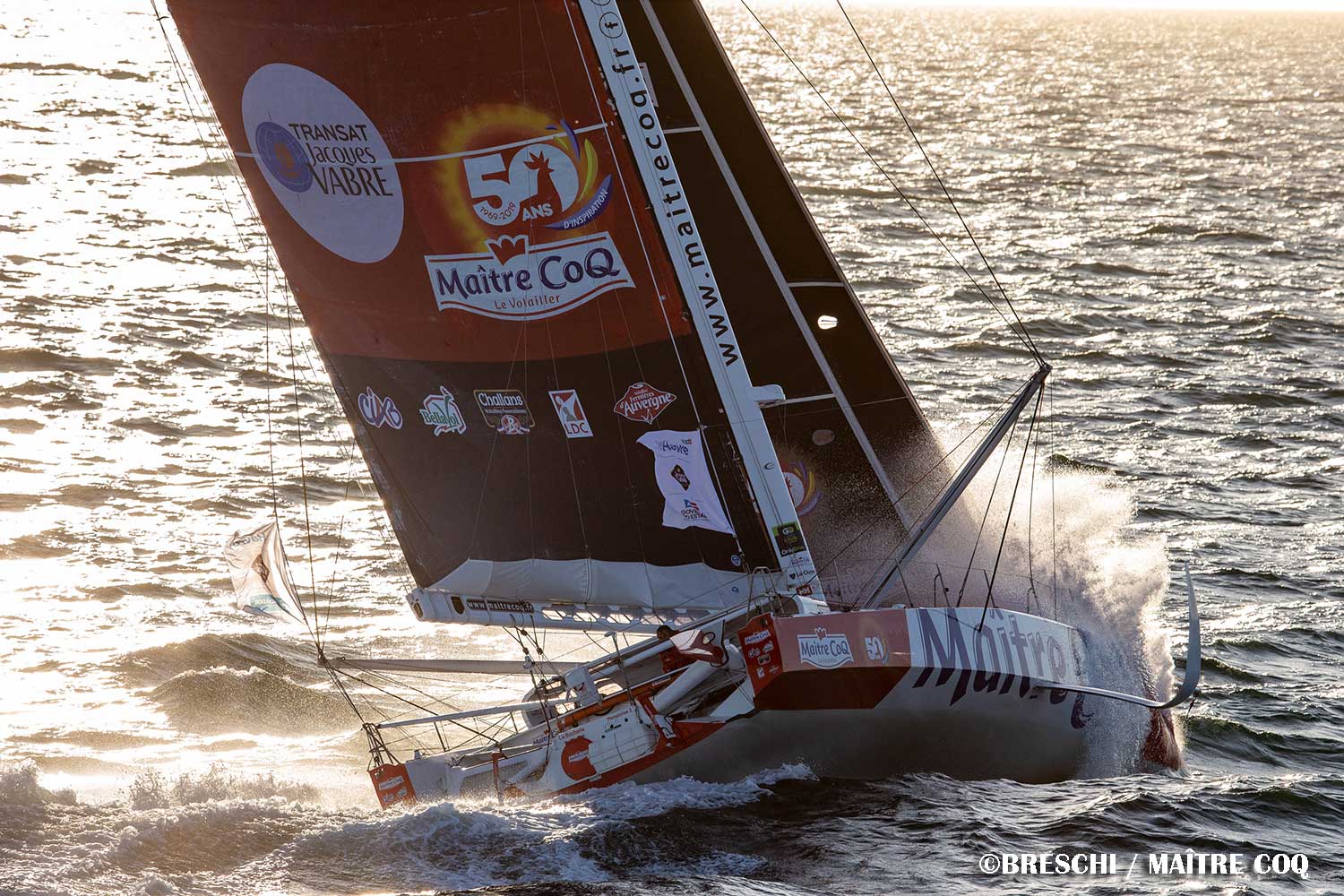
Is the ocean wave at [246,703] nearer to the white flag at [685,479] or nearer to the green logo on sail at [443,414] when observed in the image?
the green logo on sail at [443,414]

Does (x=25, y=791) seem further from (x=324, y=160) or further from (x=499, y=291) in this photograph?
(x=324, y=160)

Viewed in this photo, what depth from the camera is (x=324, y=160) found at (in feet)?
45.2

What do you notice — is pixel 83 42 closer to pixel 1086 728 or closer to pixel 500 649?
pixel 500 649

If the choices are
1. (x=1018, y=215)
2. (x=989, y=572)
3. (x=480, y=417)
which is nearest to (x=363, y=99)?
(x=480, y=417)

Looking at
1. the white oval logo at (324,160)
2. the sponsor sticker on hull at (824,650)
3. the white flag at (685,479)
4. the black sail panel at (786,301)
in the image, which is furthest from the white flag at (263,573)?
the black sail panel at (786,301)

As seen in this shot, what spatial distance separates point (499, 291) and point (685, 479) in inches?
89.0

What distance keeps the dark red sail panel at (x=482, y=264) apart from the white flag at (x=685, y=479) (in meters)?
0.09

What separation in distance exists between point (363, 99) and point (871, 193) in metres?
31.9

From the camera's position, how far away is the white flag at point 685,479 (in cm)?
1338

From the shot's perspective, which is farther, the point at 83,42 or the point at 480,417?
the point at 83,42

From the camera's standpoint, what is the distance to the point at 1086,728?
14.6 metres

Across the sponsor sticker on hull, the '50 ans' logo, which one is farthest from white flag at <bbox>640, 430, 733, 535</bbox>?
the '50 ans' logo

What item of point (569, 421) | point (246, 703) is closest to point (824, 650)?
point (569, 421)

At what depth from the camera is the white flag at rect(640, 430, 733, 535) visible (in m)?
13.4
